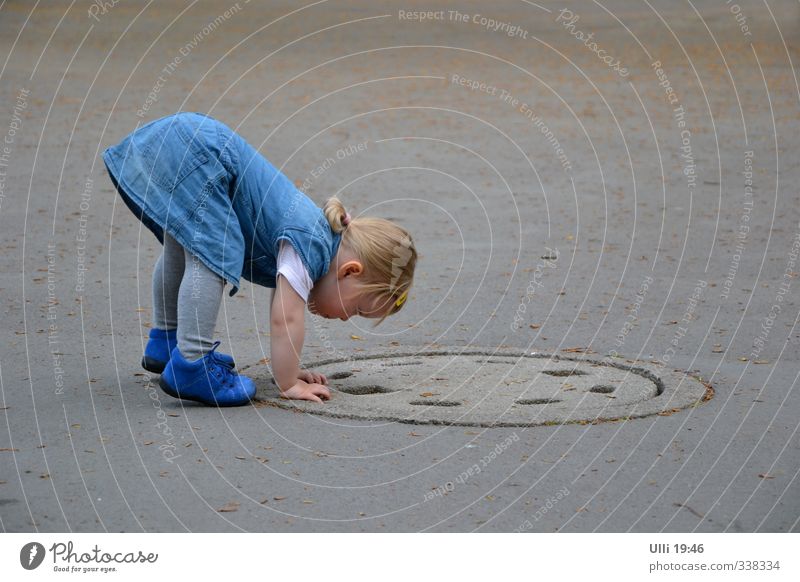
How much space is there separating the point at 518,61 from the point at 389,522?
1614 centimetres

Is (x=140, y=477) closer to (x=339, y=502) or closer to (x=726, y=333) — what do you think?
(x=339, y=502)

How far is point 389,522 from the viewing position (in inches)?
127

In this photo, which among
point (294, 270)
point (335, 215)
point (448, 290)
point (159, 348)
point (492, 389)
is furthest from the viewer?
point (448, 290)

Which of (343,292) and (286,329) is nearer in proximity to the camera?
(286,329)

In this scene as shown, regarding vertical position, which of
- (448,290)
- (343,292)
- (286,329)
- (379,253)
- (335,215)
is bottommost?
(448,290)

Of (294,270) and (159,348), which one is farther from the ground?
(294,270)

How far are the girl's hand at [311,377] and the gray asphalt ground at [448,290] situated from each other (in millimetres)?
237

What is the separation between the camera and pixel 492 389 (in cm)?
447

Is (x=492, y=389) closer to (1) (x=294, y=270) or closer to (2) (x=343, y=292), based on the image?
(2) (x=343, y=292)

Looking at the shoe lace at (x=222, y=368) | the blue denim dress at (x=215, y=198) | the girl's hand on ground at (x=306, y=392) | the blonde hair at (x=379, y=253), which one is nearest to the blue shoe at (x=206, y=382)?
the shoe lace at (x=222, y=368)

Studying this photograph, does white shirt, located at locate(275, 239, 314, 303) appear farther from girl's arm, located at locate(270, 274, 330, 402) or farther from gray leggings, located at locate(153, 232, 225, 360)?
gray leggings, located at locate(153, 232, 225, 360)

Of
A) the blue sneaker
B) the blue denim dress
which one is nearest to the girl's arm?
the blue denim dress

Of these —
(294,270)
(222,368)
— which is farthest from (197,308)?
(294,270)

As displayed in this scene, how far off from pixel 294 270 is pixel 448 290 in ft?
7.62
